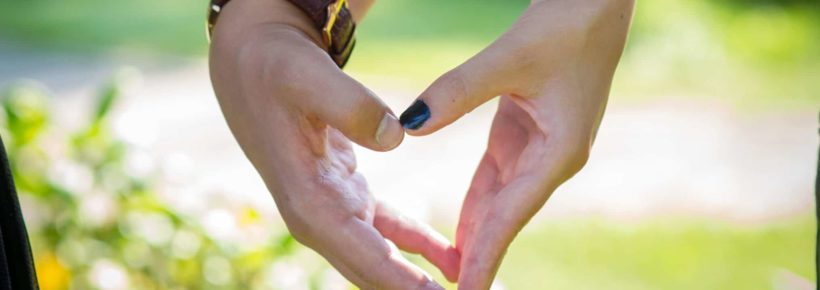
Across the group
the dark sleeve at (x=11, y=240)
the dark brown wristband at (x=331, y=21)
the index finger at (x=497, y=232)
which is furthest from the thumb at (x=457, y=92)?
the dark sleeve at (x=11, y=240)

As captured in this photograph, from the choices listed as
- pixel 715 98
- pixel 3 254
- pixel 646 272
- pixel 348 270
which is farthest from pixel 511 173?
pixel 715 98

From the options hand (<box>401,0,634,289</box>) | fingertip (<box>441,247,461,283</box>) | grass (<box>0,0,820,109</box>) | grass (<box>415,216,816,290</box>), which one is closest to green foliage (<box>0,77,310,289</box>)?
fingertip (<box>441,247,461,283</box>)

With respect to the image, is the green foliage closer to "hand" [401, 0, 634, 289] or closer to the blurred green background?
the blurred green background

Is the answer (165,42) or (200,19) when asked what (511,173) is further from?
(200,19)

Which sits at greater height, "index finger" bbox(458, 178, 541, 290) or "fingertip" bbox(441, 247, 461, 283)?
"index finger" bbox(458, 178, 541, 290)

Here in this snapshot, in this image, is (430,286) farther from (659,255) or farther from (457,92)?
(659,255)

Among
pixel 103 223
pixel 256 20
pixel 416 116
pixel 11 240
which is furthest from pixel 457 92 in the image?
pixel 103 223

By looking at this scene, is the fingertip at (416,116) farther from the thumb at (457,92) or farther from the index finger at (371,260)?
the index finger at (371,260)
